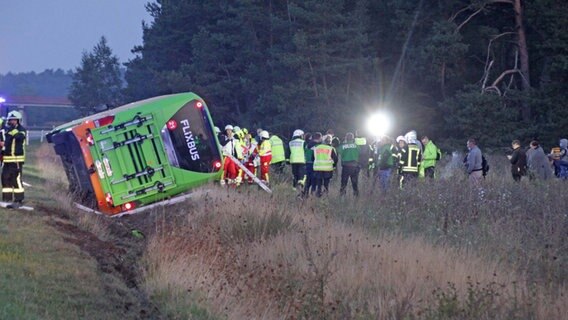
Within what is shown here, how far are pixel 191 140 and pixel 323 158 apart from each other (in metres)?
4.13

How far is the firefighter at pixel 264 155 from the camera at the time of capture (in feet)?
80.7

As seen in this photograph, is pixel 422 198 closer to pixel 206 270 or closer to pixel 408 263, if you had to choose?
pixel 408 263

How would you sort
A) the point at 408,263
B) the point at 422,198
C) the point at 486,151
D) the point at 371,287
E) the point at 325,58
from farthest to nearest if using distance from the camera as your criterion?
the point at 325,58 < the point at 486,151 < the point at 422,198 < the point at 408,263 < the point at 371,287

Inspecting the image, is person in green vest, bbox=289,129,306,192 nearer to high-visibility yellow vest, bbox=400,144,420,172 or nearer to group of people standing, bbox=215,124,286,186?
group of people standing, bbox=215,124,286,186

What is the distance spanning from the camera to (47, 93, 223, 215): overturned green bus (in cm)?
1814

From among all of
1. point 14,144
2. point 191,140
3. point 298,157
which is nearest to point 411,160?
point 298,157

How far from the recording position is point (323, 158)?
21734 mm

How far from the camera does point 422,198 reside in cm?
1772

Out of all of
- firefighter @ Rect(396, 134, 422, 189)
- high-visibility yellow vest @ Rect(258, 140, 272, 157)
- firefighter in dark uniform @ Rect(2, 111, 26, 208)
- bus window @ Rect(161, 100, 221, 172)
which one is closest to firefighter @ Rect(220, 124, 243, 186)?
high-visibility yellow vest @ Rect(258, 140, 272, 157)

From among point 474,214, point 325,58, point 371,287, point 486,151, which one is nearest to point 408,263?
point 371,287

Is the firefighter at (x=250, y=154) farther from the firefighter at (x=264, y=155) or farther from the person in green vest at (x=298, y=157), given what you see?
the person in green vest at (x=298, y=157)

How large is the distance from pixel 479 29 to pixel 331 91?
9528 mm

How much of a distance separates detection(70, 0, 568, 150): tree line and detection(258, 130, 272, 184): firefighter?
13.8 metres

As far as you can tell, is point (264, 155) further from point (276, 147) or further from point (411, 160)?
point (411, 160)
